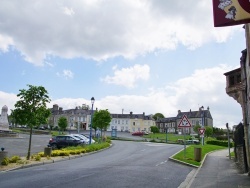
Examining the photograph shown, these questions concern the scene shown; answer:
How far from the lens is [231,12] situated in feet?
23.5

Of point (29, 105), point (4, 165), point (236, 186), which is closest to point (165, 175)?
point (236, 186)

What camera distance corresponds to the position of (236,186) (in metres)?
11.7

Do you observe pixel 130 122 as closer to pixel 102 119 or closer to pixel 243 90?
pixel 102 119

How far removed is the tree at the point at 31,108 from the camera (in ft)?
65.0

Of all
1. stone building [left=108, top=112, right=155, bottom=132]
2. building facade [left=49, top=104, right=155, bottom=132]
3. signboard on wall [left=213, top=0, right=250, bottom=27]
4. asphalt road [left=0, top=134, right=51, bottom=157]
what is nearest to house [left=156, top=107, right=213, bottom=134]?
building facade [left=49, top=104, right=155, bottom=132]

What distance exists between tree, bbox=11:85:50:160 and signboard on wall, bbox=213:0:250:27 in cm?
1535

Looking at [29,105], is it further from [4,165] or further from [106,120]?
[106,120]

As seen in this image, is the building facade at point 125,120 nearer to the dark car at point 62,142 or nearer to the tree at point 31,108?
the dark car at point 62,142

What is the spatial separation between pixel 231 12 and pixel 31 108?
1580 centimetres

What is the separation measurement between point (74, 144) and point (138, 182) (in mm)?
21216

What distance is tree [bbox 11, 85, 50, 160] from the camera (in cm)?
1980

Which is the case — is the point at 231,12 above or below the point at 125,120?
below

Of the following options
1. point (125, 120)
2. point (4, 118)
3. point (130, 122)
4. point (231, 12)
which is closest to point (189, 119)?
point (130, 122)

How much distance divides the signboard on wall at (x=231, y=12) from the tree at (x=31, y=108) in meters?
15.4
